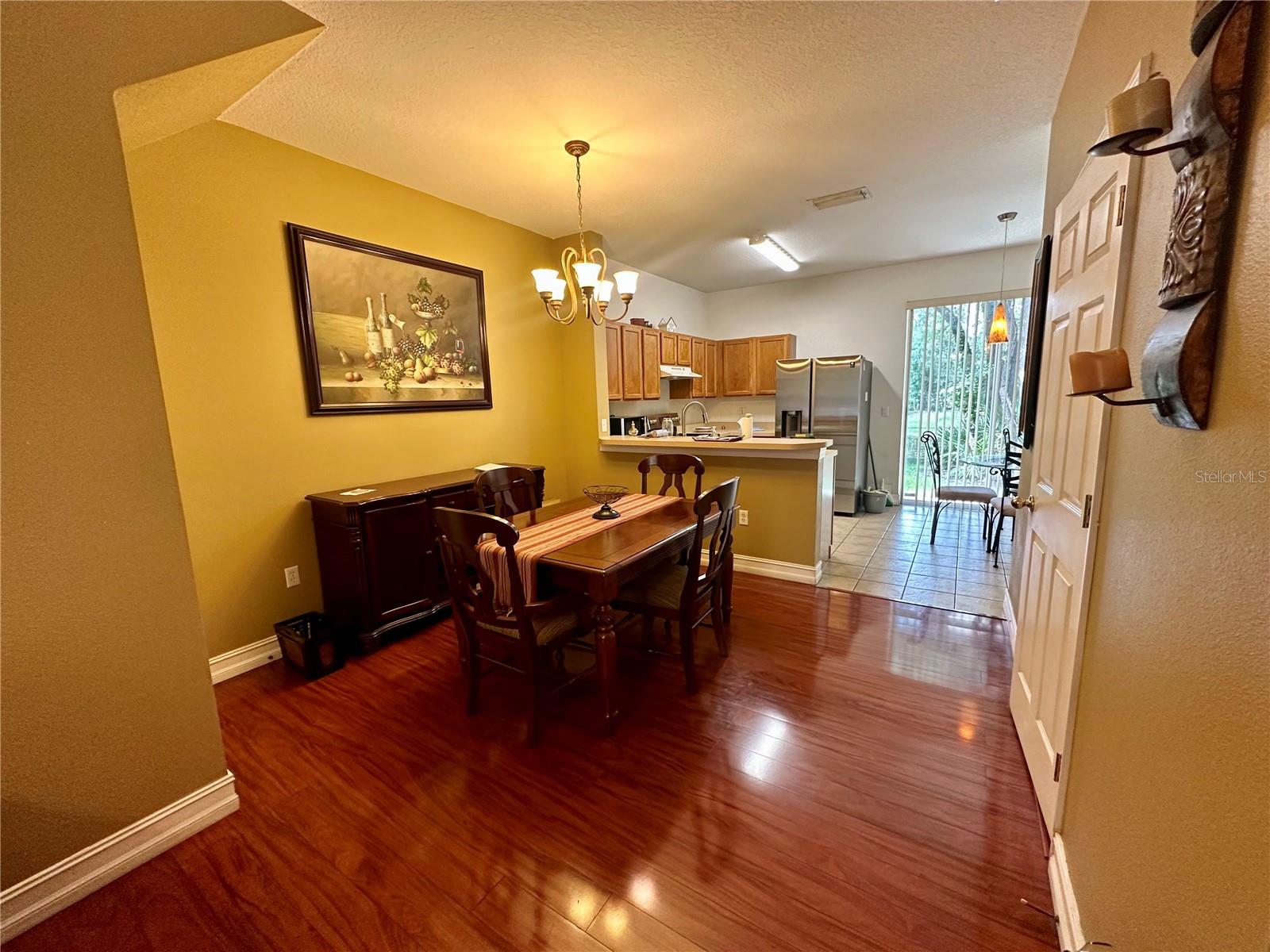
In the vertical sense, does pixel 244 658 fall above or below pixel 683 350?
below

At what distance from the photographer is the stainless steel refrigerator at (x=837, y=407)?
5.45m

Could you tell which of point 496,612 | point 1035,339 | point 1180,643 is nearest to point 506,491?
point 496,612

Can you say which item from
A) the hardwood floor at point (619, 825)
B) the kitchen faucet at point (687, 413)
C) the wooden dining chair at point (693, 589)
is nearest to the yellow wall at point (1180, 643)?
the hardwood floor at point (619, 825)

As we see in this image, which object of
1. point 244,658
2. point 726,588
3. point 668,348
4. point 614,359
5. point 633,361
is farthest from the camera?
point 668,348

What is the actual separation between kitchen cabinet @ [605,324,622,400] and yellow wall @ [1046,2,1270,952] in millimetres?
3618

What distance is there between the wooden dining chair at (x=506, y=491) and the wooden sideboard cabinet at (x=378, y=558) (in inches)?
14.1

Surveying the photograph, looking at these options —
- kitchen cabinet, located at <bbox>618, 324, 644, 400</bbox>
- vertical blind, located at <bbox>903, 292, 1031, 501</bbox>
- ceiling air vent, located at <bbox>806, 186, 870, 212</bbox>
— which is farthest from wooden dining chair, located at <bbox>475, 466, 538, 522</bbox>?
vertical blind, located at <bbox>903, 292, 1031, 501</bbox>

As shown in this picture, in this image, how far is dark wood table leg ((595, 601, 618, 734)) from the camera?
6.40 ft

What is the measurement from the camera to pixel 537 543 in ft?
7.02

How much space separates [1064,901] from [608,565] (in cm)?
158

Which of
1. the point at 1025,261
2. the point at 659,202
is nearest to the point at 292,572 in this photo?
the point at 659,202

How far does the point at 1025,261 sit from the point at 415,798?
675cm

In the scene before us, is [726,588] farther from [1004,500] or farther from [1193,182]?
[1004,500]

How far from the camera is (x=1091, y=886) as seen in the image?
1.13 metres
